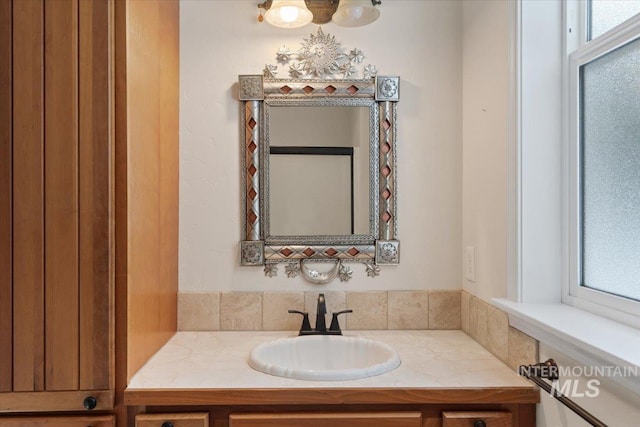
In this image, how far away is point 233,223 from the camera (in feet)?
5.31

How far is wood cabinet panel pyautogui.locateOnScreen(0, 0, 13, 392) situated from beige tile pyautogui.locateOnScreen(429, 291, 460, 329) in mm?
1400

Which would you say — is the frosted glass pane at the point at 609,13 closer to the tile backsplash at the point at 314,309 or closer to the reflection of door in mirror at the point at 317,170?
the reflection of door in mirror at the point at 317,170

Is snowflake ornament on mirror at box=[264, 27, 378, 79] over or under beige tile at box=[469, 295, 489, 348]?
over

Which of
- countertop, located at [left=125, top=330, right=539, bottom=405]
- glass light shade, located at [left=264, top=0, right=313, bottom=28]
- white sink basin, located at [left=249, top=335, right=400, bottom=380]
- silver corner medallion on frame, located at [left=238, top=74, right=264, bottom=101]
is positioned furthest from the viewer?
silver corner medallion on frame, located at [left=238, top=74, right=264, bottom=101]

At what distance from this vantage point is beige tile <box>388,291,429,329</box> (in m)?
1.61

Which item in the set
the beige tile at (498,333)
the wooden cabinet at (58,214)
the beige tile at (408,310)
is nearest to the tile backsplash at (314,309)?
the beige tile at (408,310)

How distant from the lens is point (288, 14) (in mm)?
1485

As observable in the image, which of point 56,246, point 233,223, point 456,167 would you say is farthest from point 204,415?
point 456,167

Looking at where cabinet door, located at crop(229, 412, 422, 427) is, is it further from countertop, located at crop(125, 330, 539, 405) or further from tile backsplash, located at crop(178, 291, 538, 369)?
tile backsplash, located at crop(178, 291, 538, 369)

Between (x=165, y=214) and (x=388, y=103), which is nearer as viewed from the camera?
(x=165, y=214)

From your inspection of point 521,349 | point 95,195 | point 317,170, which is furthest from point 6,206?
point 521,349

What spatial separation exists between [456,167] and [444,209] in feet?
0.58

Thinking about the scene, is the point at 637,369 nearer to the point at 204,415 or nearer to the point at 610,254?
the point at 610,254

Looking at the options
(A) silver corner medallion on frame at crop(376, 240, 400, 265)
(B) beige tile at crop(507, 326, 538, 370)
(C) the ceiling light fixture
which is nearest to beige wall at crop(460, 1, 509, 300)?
(B) beige tile at crop(507, 326, 538, 370)
